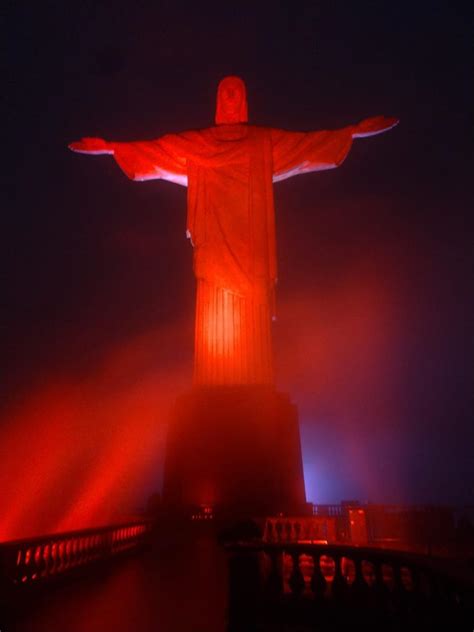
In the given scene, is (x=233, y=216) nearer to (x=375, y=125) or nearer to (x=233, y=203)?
(x=233, y=203)

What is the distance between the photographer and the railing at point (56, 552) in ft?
13.1

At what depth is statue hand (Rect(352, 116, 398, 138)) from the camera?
8.24 m

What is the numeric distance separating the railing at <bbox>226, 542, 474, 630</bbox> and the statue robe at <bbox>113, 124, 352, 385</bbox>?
4.20 meters

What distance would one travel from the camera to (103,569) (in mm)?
5461

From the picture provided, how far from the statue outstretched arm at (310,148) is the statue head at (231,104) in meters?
0.90

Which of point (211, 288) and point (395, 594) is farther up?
point (211, 288)

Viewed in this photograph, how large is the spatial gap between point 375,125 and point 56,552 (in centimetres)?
852

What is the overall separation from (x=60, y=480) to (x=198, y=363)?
7.65 metres

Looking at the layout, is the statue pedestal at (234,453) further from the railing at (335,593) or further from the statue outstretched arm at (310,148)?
the statue outstretched arm at (310,148)

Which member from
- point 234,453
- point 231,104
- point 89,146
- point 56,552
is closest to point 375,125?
point 231,104

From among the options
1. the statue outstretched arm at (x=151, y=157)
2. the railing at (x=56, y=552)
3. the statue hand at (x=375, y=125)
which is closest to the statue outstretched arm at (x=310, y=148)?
the statue hand at (x=375, y=125)

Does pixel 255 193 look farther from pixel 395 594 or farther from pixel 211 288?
pixel 395 594

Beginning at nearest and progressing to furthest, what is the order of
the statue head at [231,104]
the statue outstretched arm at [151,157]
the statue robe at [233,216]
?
the statue robe at [233,216], the statue outstretched arm at [151,157], the statue head at [231,104]

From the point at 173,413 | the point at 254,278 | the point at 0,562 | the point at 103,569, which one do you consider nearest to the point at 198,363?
the point at 173,413
